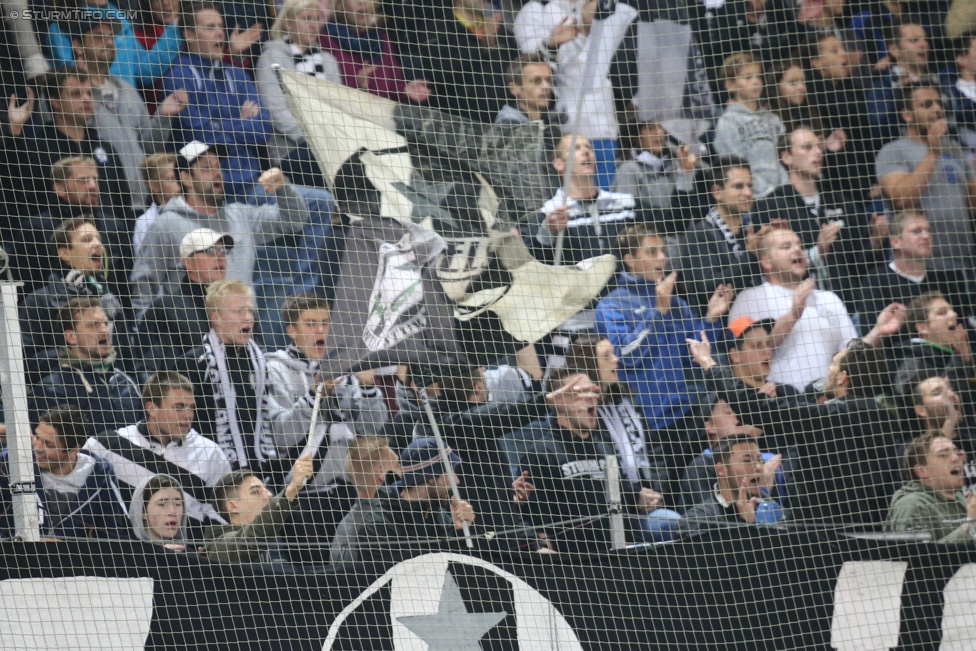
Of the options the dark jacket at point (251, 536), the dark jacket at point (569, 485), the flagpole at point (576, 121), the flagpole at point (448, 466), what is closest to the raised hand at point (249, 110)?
the flagpole at point (576, 121)

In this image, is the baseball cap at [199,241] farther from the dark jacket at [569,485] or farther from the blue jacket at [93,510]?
the dark jacket at [569,485]

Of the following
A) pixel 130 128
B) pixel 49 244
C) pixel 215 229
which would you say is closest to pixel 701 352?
pixel 215 229

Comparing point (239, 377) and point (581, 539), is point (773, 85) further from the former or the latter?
point (239, 377)

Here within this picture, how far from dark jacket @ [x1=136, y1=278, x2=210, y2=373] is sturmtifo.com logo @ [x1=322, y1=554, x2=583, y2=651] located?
3.73ft

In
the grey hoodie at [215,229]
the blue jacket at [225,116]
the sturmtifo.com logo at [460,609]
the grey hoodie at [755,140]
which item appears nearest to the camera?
the sturmtifo.com logo at [460,609]

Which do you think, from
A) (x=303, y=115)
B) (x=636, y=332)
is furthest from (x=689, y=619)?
(x=303, y=115)

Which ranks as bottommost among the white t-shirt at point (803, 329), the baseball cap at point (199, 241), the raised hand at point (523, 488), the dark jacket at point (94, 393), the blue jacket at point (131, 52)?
the raised hand at point (523, 488)

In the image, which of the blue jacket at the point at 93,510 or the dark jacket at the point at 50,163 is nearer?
the blue jacket at the point at 93,510

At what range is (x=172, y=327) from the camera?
3.96 meters

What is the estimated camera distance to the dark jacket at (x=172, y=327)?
3914mm

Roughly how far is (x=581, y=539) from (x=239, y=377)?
1.36m

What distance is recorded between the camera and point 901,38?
5.04 metres

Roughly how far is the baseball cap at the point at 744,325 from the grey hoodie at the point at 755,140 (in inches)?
24.7

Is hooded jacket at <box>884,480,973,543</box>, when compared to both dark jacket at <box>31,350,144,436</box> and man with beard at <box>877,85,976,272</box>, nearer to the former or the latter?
man with beard at <box>877,85,976,272</box>
